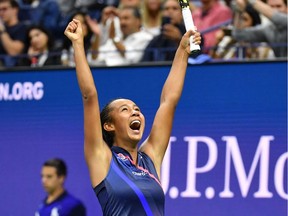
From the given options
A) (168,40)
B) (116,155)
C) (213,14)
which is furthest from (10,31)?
(116,155)

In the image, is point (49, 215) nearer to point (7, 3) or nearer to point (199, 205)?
point (199, 205)

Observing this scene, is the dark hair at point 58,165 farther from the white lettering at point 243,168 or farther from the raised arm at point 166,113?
the raised arm at point 166,113

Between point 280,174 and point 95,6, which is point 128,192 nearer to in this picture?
point 280,174

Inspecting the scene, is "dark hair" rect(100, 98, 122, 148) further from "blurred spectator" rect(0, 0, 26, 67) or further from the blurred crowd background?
"blurred spectator" rect(0, 0, 26, 67)

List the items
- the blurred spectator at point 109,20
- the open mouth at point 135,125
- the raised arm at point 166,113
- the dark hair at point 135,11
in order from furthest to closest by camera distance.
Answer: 1. the blurred spectator at point 109,20
2. the dark hair at point 135,11
3. the raised arm at point 166,113
4. the open mouth at point 135,125

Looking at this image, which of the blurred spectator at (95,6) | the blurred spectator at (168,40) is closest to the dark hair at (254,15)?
the blurred spectator at (168,40)

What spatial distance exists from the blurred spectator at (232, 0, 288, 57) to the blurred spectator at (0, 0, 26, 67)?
287 cm

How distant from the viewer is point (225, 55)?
9562 millimetres

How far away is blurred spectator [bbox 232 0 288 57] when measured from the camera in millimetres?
9086

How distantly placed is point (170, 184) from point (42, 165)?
4.77 ft

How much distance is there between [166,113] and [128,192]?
31.4 inches

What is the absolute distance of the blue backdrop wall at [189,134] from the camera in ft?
28.8

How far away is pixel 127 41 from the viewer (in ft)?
33.9

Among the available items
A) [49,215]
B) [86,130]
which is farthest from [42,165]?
[86,130]
